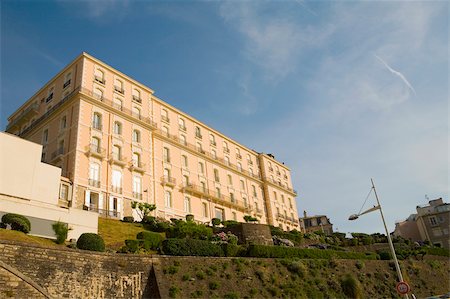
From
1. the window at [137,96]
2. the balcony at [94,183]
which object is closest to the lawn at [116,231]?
the balcony at [94,183]

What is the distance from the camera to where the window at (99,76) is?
140 ft

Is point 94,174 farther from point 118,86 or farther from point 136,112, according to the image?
point 118,86

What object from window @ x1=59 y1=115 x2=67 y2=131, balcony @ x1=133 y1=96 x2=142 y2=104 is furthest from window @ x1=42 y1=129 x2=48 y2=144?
balcony @ x1=133 y1=96 x2=142 y2=104

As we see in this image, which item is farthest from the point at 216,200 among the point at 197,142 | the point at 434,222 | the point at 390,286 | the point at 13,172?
the point at 434,222

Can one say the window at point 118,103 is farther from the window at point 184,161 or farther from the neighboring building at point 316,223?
the neighboring building at point 316,223

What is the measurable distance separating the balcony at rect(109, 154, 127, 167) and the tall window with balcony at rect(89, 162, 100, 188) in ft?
5.67

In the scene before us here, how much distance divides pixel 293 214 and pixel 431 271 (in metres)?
31.6

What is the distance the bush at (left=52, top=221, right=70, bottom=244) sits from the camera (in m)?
22.2

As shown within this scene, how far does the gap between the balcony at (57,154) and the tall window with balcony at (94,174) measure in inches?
124

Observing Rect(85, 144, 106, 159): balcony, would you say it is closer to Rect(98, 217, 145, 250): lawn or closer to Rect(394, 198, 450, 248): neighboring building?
Rect(98, 217, 145, 250): lawn

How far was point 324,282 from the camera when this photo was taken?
27844 millimetres

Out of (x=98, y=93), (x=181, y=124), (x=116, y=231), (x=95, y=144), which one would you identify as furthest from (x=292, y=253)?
(x=181, y=124)

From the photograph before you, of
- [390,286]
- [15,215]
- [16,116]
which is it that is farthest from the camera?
[16,116]

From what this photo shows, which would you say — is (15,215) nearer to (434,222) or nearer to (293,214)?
(293,214)
